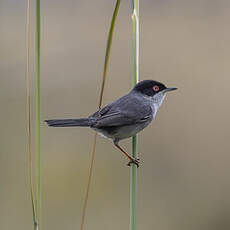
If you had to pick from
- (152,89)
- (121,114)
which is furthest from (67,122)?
(152,89)

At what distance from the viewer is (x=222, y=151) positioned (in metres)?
6.88

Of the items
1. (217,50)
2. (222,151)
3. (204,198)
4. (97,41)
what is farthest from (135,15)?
(97,41)

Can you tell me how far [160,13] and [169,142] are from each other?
371 centimetres

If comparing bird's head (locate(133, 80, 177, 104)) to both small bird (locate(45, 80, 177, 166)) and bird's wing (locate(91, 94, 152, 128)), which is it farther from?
bird's wing (locate(91, 94, 152, 128))

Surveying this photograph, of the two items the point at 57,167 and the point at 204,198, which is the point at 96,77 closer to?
the point at 57,167

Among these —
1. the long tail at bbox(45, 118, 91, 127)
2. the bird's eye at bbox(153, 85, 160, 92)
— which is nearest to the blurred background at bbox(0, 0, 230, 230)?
the long tail at bbox(45, 118, 91, 127)

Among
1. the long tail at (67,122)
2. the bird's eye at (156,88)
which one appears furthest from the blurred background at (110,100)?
the bird's eye at (156,88)

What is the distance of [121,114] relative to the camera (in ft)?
12.7

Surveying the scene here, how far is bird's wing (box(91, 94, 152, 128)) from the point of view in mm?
3797

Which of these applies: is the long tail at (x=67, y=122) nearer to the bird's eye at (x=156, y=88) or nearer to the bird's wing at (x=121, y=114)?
the bird's wing at (x=121, y=114)

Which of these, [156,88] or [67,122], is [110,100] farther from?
[67,122]

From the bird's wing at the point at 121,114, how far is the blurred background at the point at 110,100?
4.32ft

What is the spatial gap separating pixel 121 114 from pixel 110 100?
3.83 m

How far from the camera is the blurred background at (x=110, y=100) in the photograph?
6.01 meters
